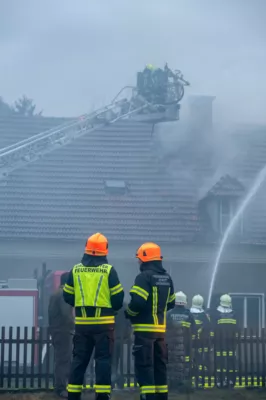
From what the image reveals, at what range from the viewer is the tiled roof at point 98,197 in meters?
18.9

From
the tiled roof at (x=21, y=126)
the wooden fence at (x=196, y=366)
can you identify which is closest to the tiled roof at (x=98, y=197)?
the tiled roof at (x=21, y=126)

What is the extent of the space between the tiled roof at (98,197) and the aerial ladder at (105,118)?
282 cm

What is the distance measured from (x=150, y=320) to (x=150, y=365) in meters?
0.45

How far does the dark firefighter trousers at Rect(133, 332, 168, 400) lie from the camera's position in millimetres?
7414

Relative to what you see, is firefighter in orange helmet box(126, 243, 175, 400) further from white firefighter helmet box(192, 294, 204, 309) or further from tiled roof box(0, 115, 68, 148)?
tiled roof box(0, 115, 68, 148)

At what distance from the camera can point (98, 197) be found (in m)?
19.8

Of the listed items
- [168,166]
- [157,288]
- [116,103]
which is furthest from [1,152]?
[157,288]

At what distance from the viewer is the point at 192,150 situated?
2112 centimetres

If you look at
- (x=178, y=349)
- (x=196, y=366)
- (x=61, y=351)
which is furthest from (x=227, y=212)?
(x=61, y=351)

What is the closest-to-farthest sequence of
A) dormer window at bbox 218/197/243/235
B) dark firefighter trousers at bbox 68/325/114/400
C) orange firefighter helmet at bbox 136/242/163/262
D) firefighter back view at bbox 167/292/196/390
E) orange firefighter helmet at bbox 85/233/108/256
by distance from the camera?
dark firefighter trousers at bbox 68/325/114/400
orange firefighter helmet at bbox 85/233/108/256
orange firefighter helmet at bbox 136/242/163/262
firefighter back view at bbox 167/292/196/390
dormer window at bbox 218/197/243/235

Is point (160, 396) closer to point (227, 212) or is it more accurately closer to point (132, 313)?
point (132, 313)

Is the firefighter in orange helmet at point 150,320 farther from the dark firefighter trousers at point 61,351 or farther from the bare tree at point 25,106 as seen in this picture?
the bare tree at point 25,106

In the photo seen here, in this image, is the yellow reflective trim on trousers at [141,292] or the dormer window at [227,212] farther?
the dormer window at [227,212]

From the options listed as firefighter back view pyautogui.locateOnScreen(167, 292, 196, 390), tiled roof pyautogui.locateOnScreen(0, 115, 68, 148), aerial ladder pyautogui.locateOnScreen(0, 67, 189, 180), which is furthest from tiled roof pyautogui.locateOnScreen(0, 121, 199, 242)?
firefighter back view pyautogui.locateOnScreen(167, 292, 196, 390)
